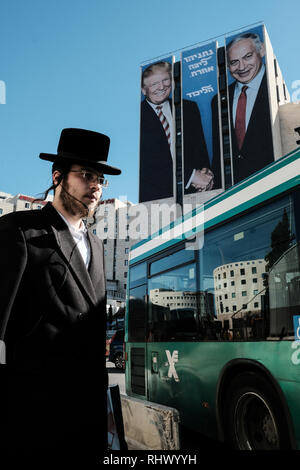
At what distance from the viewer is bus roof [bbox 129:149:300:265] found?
390 cm

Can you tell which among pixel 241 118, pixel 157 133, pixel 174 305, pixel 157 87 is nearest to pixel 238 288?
pixel 174 305

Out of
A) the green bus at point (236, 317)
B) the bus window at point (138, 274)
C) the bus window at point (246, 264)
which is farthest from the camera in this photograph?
the bus window at point (138, 274)

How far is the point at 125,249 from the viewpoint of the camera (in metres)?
91.9

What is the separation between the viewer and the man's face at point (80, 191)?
6.52 ft

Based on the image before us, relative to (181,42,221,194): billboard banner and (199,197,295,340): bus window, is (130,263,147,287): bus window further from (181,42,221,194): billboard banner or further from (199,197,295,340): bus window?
(181,42,221,194): billboard banner

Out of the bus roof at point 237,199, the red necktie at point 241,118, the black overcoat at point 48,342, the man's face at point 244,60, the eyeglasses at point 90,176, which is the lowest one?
the black overcoat at point 48,342

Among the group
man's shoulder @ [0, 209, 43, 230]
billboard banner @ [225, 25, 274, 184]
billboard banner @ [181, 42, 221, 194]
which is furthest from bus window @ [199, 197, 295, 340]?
billboard banner @ [181, 42, 221, 194]

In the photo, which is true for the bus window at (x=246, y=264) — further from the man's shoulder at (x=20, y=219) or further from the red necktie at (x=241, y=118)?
the red necktie at (x=241, y=118)

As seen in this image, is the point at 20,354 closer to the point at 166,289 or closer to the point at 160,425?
the point at 160,425

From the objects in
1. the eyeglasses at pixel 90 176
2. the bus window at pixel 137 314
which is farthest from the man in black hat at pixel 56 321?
the bus window at pixel 137 314

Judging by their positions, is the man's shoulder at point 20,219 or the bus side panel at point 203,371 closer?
the man's shoulder at point 20,219

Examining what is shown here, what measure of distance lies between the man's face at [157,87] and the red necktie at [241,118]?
37.2 feet

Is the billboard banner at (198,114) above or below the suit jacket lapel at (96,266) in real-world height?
above
